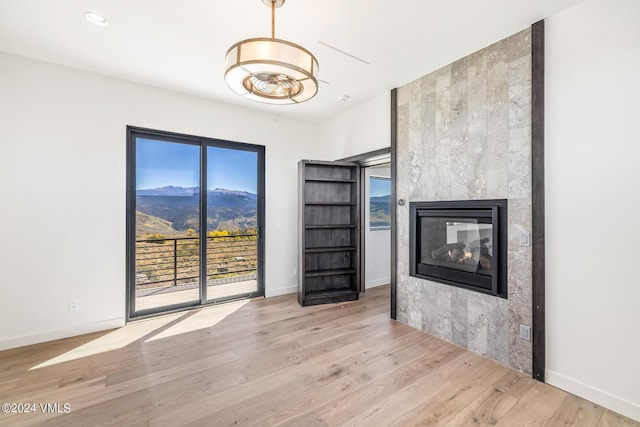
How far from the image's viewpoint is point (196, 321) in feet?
11.2

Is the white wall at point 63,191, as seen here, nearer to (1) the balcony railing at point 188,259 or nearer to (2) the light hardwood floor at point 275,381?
(2) the light hardwood floor at point 275,381

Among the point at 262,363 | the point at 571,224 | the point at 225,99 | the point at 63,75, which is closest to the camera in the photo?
the point at 571,224

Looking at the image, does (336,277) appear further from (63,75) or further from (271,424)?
(63,75)

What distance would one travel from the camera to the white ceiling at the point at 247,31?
2.09m

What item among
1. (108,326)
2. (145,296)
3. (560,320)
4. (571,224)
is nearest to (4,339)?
(108,326)

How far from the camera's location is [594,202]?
1.97 meters

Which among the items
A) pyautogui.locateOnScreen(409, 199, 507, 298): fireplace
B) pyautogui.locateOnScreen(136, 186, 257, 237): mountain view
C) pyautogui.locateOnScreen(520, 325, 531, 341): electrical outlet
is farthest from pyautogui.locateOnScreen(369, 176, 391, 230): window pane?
pyautogui.locateOnScreen(520, 325, 531, 341): electrical outlet

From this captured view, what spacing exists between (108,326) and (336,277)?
9.91 feet

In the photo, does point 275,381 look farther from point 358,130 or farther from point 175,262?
point 358,130

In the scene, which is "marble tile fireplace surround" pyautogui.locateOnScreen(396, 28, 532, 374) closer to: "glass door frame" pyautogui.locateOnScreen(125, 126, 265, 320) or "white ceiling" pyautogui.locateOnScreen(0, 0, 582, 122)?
"white ceiling" pyautogui.locateOnScreen(0, 0, 582, 122)

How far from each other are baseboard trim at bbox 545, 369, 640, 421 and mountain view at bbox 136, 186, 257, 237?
12.8 ft

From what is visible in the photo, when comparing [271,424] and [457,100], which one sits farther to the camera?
[457,100]

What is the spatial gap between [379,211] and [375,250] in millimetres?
741

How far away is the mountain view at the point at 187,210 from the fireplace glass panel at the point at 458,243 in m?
2.68
